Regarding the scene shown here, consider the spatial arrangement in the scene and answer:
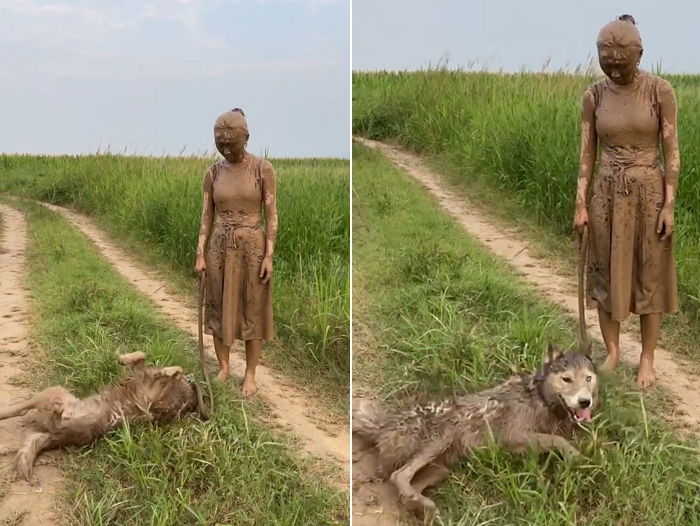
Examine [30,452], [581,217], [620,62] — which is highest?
[620,62]

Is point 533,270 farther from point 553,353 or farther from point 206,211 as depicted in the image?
point 206,211

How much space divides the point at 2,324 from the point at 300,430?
940 millimetres

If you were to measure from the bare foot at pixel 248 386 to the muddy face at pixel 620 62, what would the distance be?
135 centimetres

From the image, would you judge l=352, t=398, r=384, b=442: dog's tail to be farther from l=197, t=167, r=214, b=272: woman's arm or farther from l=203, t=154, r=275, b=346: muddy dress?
l=197, t=167, r=214, b=272: woman's arm

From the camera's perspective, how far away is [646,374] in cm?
195

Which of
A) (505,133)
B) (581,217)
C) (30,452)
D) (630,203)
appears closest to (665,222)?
(630,203)

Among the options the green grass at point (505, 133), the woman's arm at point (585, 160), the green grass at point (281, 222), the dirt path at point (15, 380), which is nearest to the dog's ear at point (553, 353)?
the woman's arm at point (585, 160)

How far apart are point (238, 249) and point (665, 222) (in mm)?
1152

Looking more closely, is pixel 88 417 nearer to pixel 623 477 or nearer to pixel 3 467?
pixel 3 467

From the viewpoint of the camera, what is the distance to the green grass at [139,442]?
1.92 metres

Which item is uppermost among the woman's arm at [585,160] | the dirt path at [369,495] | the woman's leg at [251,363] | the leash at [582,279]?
the woman's arm at [585,160]

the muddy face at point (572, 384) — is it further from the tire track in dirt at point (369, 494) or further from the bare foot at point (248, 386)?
the bare foot at point (248, 386)

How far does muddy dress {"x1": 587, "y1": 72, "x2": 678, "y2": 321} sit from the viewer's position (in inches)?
69.6

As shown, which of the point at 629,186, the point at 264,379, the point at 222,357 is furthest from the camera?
the point at 264,379
